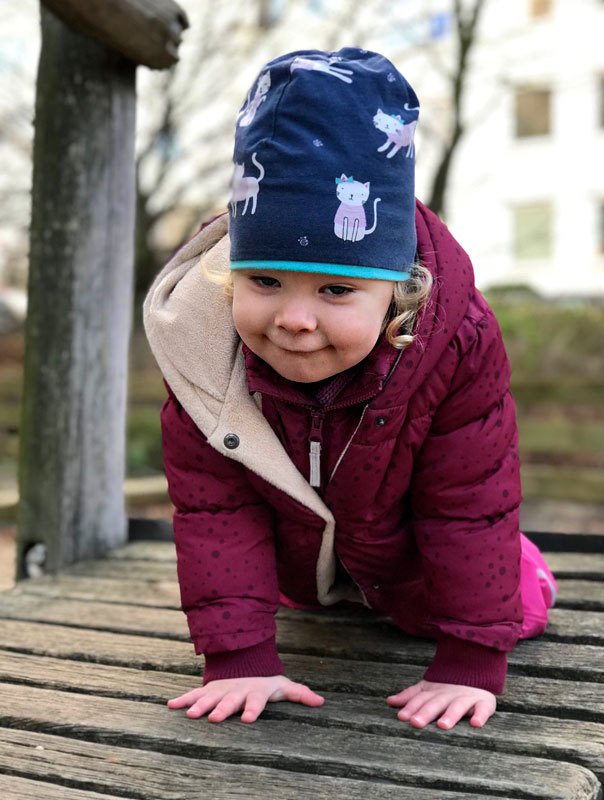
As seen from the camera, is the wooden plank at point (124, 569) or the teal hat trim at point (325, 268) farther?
the wooden plank at point (124, 569)

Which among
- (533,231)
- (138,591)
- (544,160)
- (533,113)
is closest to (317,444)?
(138,591)

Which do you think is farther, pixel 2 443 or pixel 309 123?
pixel 2 443

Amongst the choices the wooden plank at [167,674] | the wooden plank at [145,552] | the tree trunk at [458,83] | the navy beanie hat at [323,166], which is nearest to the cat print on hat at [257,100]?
the navy beanie hat at [323,166]

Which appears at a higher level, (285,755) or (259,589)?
(259,589)

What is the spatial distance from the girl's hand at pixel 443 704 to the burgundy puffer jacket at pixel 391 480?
0.08ft

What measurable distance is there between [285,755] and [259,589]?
33 cm

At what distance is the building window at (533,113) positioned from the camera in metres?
18.0

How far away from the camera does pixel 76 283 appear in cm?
255

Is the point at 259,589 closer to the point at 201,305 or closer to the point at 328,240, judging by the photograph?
the point at 201,305

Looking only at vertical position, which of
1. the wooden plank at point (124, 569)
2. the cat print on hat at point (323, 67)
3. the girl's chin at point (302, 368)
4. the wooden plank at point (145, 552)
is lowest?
the wooden plank at point (124, 569)

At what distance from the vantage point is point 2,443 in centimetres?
671

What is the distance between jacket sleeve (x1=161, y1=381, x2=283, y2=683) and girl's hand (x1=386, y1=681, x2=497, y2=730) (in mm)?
240

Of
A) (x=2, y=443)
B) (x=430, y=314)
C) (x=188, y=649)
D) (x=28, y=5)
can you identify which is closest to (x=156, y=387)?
(x=2, y=443)

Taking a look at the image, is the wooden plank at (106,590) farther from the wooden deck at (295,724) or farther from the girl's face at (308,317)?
the girl's face at (308,317)
